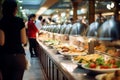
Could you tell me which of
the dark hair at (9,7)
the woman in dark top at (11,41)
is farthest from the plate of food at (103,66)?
the dark hair at (9,7)

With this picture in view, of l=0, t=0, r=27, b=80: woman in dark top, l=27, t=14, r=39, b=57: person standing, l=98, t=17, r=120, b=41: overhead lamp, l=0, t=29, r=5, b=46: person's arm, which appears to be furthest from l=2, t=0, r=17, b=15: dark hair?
l=27, t=14, r=39, b=57: person standing

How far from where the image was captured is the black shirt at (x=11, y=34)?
13.1 ft

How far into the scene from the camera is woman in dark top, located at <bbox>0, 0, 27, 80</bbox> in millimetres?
3988

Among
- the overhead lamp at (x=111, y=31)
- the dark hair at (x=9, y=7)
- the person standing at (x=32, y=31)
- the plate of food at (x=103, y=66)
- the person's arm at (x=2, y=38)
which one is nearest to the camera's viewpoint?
the overhead lamp at (x=111, y=31)

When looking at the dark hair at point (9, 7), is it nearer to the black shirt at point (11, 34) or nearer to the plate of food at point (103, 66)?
the black shirt at point (11, 34)

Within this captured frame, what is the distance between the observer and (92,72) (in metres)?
2.84

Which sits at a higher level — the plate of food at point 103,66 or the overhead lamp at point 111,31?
the overhead lamp at point 111,31

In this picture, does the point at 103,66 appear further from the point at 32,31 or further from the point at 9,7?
the point at 32,31

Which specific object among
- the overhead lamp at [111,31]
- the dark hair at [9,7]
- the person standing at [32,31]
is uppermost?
the dark hair at [9,7]

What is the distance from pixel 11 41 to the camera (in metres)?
3.99

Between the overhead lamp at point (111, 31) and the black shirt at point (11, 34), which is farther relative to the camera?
the black shirt at point (11, 34)

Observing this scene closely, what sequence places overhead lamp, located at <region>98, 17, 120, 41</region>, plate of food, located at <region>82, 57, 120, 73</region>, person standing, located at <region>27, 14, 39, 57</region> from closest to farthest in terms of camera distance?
overhead lamp, located at <region>98, 17, 120, 41</region>, plate of food, located at <region>82, 57, 120, 73</region>, person standing, located at <region>27, 14, 39, 57</region>

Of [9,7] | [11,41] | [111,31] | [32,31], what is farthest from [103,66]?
[32,31]

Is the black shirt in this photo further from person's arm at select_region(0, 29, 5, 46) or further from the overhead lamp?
the overhead lamp
